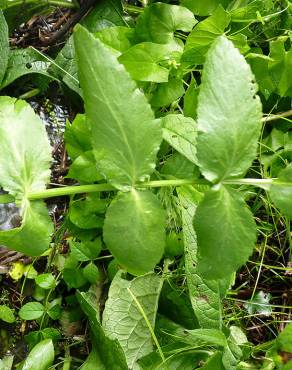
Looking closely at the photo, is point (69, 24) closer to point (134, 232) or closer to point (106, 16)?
point (106, 16)

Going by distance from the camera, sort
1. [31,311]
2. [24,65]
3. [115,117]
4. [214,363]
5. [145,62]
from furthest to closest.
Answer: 1. [24,65]
2. [31,311]
3. [145,62]
4. [214,363]
5. [115,117]

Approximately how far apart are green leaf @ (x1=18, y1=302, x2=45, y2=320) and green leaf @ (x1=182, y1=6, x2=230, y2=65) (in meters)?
0.58

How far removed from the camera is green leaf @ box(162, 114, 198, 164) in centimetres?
92

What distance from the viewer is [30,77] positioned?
123 cm

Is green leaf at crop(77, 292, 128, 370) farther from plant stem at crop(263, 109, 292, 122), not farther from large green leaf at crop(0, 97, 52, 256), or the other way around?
plant stem at crop(263, 109, 292, 122)

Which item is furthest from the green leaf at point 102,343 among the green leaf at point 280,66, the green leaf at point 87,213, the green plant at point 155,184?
the green leaf at point 280,66

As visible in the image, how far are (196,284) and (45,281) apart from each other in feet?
1.06

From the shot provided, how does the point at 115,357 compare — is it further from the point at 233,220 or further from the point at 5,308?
the point at 233,220

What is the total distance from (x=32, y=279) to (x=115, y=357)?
283 mm

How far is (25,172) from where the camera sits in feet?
2.38

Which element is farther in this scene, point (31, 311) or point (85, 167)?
point (31, 311)

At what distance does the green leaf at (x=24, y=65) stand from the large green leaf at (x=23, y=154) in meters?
0.46

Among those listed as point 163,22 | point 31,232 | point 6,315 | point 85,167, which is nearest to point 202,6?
point 163,22

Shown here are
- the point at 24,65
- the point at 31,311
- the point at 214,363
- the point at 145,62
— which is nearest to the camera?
the point at 214,363
